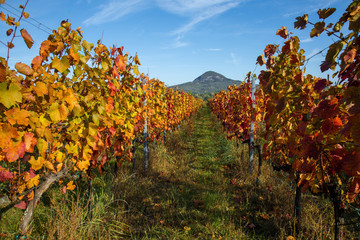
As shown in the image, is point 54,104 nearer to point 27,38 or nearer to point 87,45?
point 27,38

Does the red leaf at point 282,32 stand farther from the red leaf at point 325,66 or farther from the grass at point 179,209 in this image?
the grass at point 179,209

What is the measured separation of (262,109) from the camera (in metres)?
6.57

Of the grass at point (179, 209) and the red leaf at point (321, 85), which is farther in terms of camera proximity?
the grass at point (179, 209)

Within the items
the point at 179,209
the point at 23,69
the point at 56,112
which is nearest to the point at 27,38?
the point at 23,69

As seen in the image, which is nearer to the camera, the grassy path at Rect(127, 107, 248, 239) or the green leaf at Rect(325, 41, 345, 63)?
the green leaf at Rect(325, 41, 345, 63)

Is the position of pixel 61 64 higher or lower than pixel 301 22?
lower

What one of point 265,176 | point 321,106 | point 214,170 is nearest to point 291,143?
point 321,106

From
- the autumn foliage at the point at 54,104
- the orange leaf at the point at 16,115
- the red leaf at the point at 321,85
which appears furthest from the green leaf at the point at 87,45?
the red leaf at the point at 321,85

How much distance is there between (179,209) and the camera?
3.58 m

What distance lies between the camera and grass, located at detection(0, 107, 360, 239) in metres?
2.81

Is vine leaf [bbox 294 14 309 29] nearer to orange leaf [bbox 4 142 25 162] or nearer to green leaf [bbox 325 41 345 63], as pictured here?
green leaf [bbox 325 41 345 63]

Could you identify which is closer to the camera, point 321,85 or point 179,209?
point 321,85

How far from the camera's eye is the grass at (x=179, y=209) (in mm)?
2812

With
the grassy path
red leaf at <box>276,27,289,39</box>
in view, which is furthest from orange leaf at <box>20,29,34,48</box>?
the grassy path
